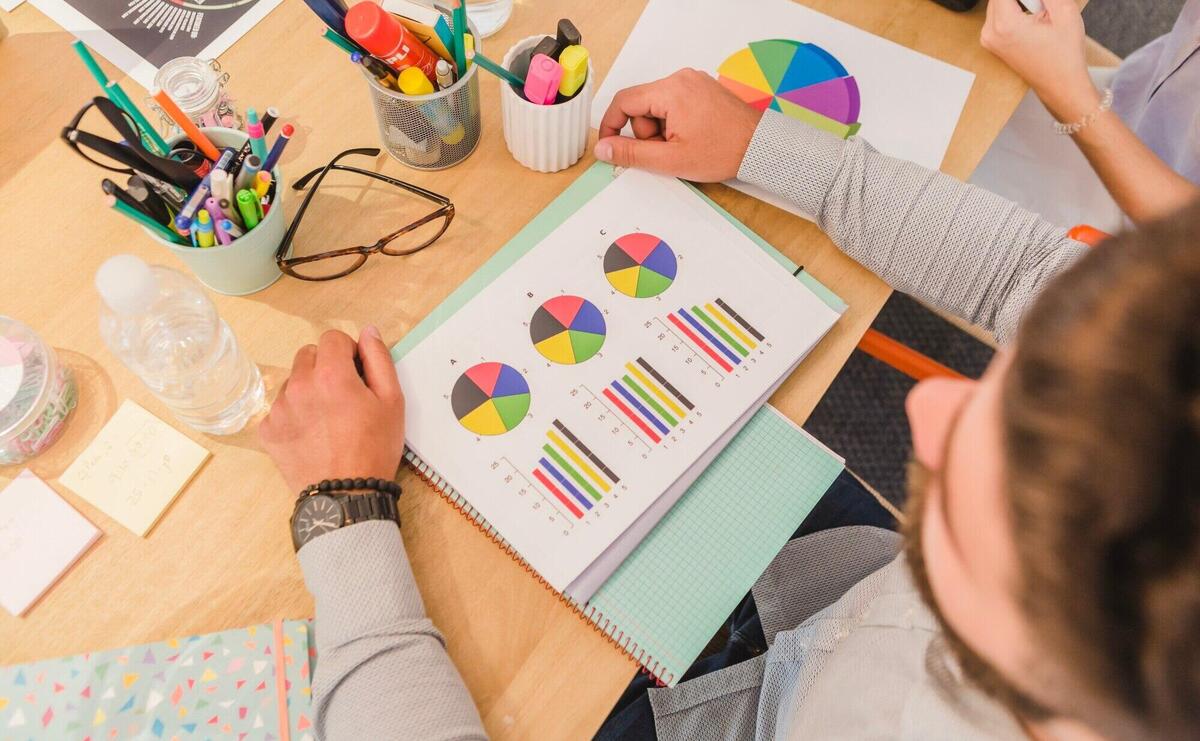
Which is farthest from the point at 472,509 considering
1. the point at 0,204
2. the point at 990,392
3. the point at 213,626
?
the point at 0,204

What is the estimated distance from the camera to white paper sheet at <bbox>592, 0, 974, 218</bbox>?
86 cm

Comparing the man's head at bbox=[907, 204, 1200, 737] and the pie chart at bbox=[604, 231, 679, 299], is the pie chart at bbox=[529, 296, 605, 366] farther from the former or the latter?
the man's head at bbox=[907, 204, 1200, 737]

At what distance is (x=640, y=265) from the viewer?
2.48ft

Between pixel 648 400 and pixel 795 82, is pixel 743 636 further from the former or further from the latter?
pixel 795 82

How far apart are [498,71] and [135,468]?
47 cm

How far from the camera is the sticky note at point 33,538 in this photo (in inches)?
24.7

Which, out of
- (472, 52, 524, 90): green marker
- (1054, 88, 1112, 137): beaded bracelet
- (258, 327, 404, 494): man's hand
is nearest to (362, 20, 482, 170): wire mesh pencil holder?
→ (472, 52, 524, 90): green marker

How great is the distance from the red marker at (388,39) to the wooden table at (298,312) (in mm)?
134

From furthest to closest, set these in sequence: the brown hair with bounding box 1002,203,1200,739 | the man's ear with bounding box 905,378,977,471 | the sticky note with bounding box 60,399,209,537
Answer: the sticky note with bounding box 60,399,209,537 < the man's ear with bounding box 905,378,977,471 < the brown hair with bounding box 1002,203,1200,739

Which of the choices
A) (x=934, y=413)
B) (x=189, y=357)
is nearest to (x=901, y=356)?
(x=934, y=413)

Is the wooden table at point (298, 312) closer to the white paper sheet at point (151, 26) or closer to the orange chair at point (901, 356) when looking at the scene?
the white paper sheet at point (151, 26)

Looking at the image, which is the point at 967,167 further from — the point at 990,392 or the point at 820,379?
the point at 990,392

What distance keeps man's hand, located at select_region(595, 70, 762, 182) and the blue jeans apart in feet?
1.29

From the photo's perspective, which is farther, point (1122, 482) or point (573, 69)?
point (573, 69)
